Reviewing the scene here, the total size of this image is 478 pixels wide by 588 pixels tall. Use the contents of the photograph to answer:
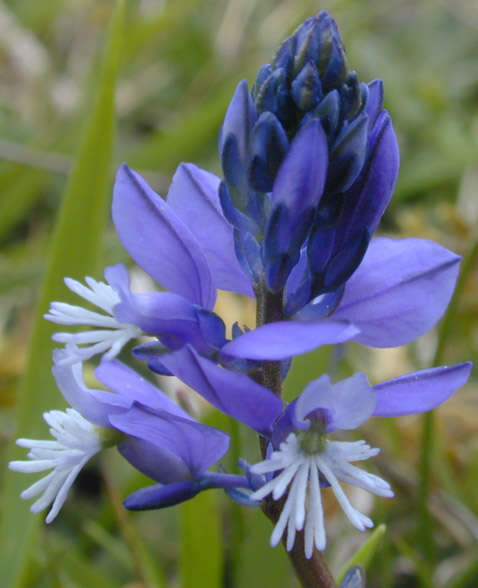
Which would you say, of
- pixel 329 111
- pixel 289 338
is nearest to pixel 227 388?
pixel 289 338

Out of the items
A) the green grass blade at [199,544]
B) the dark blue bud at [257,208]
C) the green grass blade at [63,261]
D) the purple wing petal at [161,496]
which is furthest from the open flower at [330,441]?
the green grass blade at [63,261]

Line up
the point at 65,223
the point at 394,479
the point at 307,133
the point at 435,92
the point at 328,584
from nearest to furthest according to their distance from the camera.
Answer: the point at 307,133
the point at 328,584
the point at 65,223
the point at 394,479
the point at 435,92

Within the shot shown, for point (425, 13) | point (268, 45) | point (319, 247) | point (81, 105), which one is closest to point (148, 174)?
point (81, 105)

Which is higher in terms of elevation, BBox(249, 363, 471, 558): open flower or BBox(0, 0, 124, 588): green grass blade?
BBox(0, 0, 124, 588): green grass blade

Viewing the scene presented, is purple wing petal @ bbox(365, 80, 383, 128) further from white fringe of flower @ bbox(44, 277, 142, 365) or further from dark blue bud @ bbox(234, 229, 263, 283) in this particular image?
white fringe of flower @ bbox(44, 277, 142, 365)

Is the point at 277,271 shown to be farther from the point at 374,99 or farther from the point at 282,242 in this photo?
the point at 374,99

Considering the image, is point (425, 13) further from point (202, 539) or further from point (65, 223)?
point (202, 539)

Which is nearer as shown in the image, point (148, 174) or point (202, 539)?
point (202, 539)

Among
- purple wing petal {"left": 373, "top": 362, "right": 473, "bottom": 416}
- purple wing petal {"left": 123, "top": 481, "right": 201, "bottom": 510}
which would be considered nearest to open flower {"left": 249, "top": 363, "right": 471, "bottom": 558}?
purple wing petal {"left": 373, "top": 362, "right": 473, "bottom": 416}
